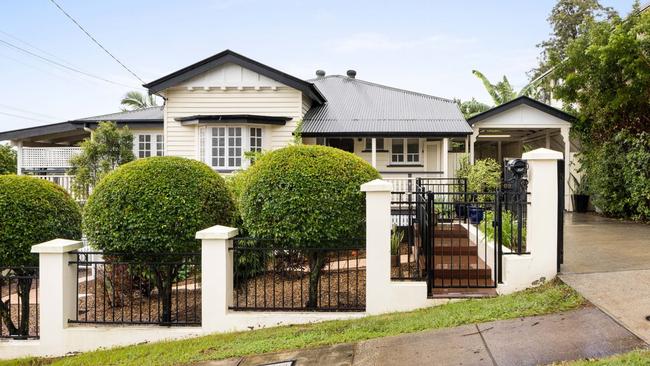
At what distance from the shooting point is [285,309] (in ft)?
22.0

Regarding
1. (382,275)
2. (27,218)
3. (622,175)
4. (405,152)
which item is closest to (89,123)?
(405,152)

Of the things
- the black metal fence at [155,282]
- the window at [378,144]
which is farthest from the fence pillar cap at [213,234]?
the window at [378,144]

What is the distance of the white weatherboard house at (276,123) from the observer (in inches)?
611

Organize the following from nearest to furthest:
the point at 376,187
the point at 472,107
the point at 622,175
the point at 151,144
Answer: the point at 376,187 → the point at 622,175 → the point at 151,144 → the point at 472,107

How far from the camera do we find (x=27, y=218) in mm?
7133

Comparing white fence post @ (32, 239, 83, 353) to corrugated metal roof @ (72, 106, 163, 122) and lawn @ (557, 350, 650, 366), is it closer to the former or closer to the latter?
lawn @ (557, 350, 650, 366)

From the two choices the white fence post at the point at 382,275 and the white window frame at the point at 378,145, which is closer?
the white fence post at the point at 382,275

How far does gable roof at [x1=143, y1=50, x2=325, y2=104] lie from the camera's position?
15391 mm

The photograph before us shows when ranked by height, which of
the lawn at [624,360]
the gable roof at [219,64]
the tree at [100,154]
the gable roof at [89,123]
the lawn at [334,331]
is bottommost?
the lawn at [334,331]

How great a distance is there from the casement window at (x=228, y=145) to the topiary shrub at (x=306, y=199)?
8.66m

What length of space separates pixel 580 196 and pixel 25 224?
53.7 feet

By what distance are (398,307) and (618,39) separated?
9841mm

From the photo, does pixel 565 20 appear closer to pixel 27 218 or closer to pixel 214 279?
pixel 214 279

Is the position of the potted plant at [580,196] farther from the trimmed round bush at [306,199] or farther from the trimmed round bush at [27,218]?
the trimmed round bush at [27,218]
